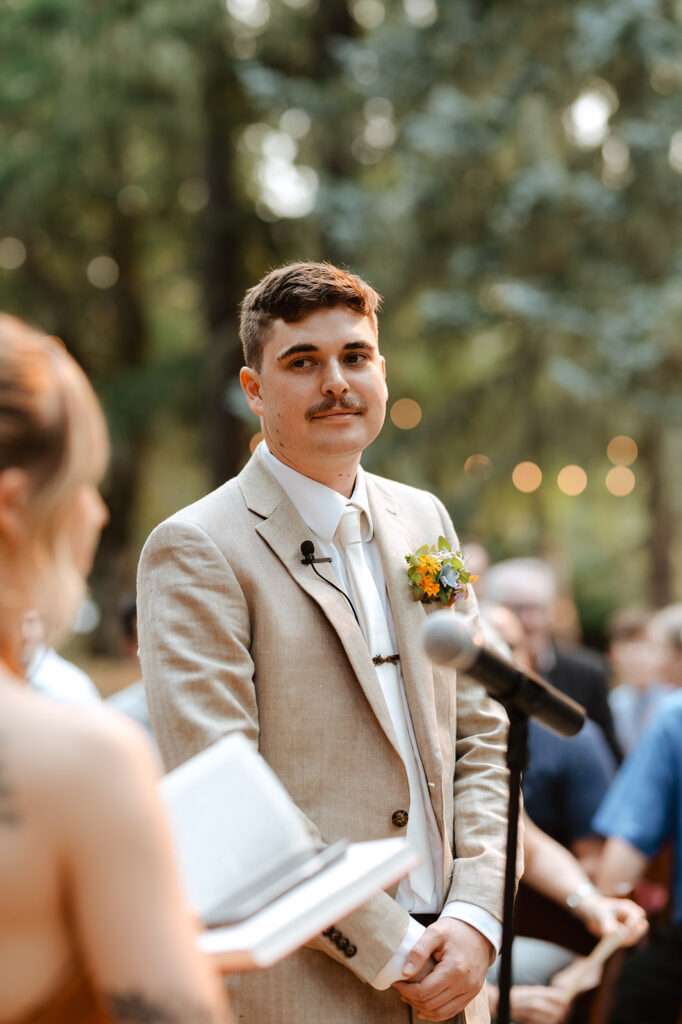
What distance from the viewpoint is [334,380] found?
2451 mm

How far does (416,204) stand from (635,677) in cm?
494

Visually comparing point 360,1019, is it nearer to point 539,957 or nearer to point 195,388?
point 539,957

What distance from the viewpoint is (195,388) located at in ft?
48.2

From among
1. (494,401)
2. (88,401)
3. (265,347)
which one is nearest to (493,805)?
(265,347)

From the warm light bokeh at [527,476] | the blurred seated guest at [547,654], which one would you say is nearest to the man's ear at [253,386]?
the blurred seated guest at [547,654]

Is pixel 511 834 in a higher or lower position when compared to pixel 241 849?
lower

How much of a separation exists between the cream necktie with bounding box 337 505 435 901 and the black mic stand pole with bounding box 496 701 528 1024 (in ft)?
1.50

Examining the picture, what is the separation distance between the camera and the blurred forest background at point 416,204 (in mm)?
9594

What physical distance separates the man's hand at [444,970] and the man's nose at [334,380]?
3.76ft

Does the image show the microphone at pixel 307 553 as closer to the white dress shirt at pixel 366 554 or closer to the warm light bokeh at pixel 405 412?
the white dress shirt at pixel 366 554

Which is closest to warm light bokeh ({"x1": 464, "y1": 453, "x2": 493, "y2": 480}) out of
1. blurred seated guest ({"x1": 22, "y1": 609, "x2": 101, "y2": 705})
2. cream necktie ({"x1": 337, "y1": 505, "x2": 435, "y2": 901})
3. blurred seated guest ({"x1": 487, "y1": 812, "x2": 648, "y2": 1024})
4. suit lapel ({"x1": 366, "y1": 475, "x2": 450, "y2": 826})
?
blurred seated guest ({"x1": 487, "y1": 812, "x2": 648, "y2": 1024})

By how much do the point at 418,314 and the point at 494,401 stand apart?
118 cm

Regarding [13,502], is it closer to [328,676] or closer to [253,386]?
[328,676]

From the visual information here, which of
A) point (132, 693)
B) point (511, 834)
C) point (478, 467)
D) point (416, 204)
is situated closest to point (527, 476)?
point (478, 467)
